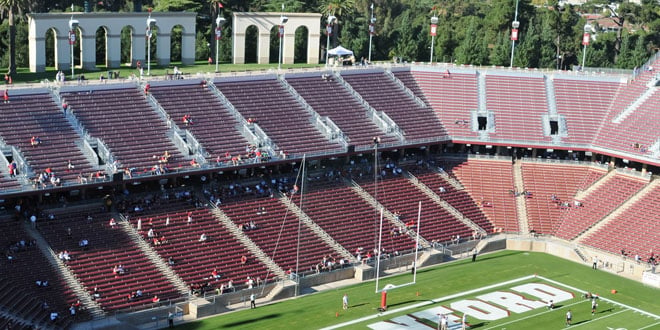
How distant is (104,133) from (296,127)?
1448 centimetres

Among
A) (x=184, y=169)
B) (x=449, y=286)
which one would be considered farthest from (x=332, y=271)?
(x=184, y=169)

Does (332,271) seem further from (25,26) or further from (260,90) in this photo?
(25,26)

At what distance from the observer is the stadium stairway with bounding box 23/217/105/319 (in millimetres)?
53031

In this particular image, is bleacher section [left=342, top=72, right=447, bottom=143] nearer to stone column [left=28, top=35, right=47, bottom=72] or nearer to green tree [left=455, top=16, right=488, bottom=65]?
green tree [left=455, top=16, right=488, bottom=65]

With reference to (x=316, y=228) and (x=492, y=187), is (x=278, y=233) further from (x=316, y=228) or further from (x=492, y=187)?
(x=492, y=187)

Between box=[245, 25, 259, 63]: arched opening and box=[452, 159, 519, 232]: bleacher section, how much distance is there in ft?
87.6

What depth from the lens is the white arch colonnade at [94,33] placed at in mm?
76000

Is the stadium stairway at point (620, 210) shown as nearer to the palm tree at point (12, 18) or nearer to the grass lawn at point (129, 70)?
the grass lawn at point (129, 70)

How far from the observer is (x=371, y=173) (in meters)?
73.0

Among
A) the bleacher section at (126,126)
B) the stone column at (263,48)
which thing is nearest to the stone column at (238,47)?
the stone column at (263,48)

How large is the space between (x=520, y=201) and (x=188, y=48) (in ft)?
103

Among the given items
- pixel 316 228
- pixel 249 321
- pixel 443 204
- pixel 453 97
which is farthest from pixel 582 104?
pixel 249 321

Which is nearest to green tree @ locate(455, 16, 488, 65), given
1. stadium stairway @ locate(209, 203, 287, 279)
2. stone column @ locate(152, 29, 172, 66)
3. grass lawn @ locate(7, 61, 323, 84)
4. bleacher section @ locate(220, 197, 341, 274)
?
grass lawn @ locate(7, 61, 323, 84)

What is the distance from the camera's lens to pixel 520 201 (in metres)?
74.8
